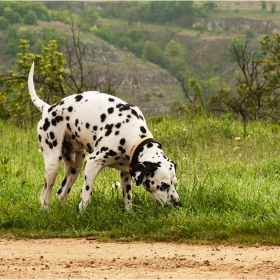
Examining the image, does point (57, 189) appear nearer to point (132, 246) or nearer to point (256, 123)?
point (132, 246)

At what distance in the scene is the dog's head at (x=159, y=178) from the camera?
7266 mm

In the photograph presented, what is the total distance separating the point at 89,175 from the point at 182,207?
48.1 inches

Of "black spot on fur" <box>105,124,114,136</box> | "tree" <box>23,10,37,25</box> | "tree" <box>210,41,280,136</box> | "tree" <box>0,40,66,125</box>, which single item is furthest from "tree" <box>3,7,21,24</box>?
"black spot on fur" <box>105,124,114,136</box>

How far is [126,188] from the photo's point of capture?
7.88 metres

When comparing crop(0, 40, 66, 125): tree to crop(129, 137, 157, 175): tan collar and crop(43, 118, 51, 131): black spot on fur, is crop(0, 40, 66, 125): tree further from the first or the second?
crop(129, 137, 157, 175): tan collar

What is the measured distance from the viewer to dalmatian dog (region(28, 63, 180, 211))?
737cm

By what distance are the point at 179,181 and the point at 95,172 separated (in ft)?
5.41

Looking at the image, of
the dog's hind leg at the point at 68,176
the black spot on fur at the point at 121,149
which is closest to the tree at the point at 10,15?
the dog's hind leg at the point at 68,176

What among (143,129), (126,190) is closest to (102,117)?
(143,129)

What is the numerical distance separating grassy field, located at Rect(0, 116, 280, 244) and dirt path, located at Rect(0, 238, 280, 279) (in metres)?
0.28

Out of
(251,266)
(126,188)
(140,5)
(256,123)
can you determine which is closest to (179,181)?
(126,188)

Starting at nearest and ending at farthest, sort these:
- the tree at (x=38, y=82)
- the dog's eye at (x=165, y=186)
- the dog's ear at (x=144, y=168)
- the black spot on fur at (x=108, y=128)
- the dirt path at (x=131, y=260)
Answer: the dirt path at (x=131, y=260) < the dog's ear at (x=144, y=168) < the dog's eye at (x=165, y=186) < the black spot on fur at (x=108, y=128) < the tree at (x=38, y=82)

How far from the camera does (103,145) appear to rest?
295 inches

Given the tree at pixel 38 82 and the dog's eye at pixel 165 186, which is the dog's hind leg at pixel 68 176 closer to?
the dog's eye at pixel 165 186
